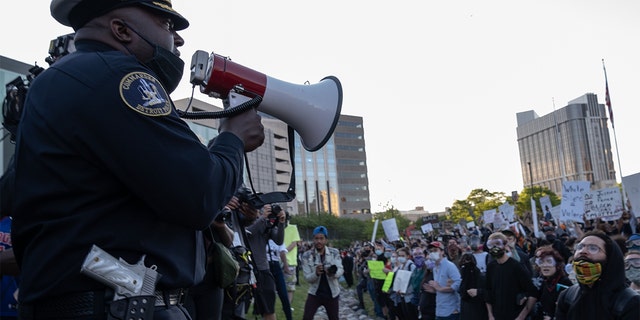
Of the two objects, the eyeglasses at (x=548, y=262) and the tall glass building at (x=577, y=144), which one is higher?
the tall glass building at (x=577, y=144)

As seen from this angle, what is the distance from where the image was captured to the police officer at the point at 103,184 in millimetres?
1676

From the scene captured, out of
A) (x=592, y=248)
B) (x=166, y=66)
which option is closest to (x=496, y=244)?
(x=592, y=248)

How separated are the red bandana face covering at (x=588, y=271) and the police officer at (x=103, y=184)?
15.3ft

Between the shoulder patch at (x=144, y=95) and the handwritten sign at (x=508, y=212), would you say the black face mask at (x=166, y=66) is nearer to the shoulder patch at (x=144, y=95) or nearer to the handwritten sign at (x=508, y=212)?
the shoulder patch at (x=144, y=95)

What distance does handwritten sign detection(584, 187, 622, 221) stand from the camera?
13.9 meters

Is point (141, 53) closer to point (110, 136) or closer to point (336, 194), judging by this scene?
point (110, 136)

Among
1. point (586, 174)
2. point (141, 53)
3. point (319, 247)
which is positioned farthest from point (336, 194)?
point (141, 53)

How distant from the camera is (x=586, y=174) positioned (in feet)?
454

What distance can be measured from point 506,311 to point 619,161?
1604 cm

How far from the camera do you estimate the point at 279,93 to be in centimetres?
259

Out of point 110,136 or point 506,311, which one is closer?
point 110,136

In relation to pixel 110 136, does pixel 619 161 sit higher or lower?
higher

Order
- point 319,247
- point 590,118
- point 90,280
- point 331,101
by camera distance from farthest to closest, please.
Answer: point 590,118, point 319,247, point 331,101, point 90,280

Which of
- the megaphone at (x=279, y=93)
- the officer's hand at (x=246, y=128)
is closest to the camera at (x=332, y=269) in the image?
the megaphone at (x=279, y=93)
